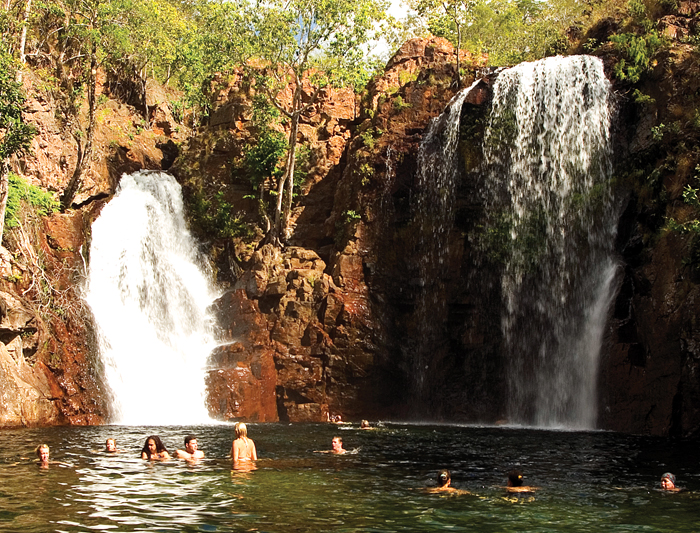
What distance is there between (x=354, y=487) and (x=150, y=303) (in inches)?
738

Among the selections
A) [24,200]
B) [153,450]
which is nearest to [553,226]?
[153,450]

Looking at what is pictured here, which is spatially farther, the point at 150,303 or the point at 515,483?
the point at 150,303

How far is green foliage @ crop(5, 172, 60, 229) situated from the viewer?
2677 centimetres

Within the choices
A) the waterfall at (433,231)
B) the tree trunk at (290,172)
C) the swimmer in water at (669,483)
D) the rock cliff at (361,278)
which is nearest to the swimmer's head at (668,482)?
the swimmer in water at (669,483)

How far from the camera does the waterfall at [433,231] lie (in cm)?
2922

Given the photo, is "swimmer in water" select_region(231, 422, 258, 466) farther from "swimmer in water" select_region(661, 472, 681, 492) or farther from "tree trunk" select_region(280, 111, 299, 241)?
"tree trunk" select_region(280, 111, 299, 241)

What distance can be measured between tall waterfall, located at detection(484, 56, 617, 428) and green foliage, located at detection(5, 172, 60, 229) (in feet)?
59.3

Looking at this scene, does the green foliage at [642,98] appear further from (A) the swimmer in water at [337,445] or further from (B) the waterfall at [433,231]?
(A) the swimmer in water at [337,445]

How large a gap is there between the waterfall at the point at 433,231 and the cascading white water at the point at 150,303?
28.5 ft

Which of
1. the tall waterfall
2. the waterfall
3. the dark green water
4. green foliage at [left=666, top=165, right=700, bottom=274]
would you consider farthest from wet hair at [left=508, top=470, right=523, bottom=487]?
the waterfall

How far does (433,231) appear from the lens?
30.5 meters

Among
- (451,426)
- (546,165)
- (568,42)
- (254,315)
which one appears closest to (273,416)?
(254,315)

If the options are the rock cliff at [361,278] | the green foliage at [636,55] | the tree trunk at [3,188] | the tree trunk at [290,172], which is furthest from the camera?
the tree trunk at [290,172]

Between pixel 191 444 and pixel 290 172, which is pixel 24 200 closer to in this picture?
pixel 290 172
